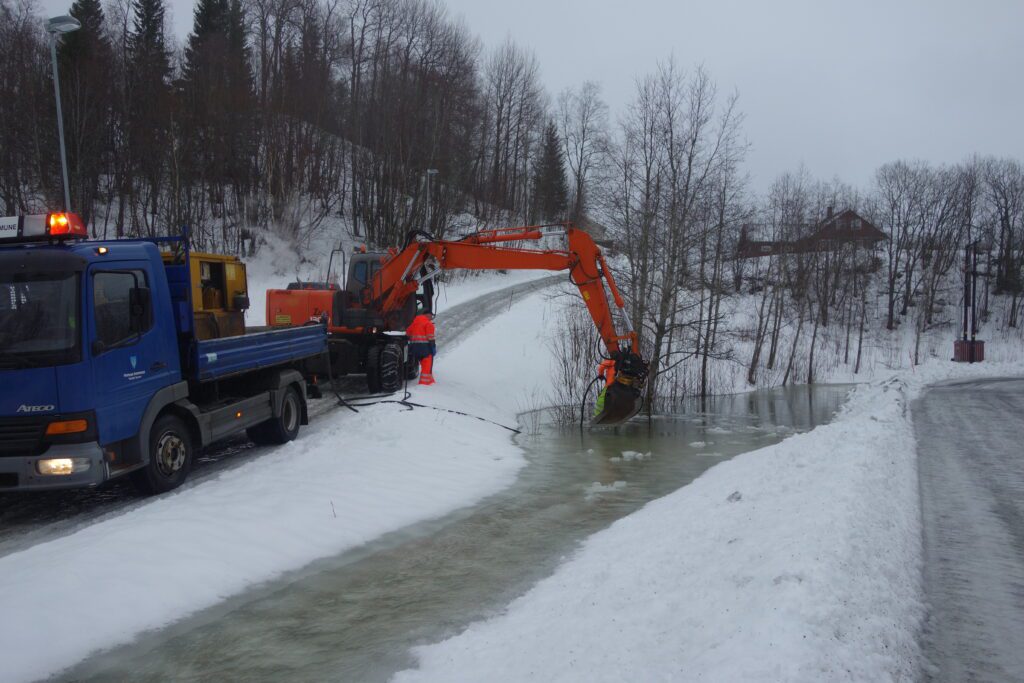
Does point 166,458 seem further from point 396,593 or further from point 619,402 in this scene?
point 619,402

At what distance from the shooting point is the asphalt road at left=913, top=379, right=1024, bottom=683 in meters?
4.92

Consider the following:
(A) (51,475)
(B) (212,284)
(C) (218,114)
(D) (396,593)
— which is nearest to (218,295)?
(B) (212,284)

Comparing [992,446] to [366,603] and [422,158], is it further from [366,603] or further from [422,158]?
[422,158]

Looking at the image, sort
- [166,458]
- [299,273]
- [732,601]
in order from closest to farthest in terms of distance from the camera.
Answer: [732,601] < [166,458] < [299,273]

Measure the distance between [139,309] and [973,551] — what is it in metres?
9.27

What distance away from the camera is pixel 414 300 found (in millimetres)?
17078

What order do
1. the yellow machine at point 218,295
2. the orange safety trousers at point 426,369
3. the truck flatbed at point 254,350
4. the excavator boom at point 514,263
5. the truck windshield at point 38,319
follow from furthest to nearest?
1. the orange safety trousers at point 426,369
2. the excavator boom at point 514,263
3. the yellow machine at point 218,295
4. the truck flatbed at point 254,350
5. the truck windshield at point 38,319

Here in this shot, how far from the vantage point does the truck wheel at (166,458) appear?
323 inches

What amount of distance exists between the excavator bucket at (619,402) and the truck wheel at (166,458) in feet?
24.9

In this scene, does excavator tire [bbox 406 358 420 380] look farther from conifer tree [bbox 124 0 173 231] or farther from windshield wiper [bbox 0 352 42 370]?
conifer tree [bbox 124 0 173 231]

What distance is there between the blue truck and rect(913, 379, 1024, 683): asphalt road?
7565 millimetres

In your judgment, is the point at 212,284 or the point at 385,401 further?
the point at 385,401

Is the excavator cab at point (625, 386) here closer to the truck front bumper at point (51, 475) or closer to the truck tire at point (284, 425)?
the truck tire at point (284, 425)

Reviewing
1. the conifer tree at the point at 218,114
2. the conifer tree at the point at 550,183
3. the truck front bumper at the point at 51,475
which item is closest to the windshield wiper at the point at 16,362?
the truck front bumper at the point at 51,475
